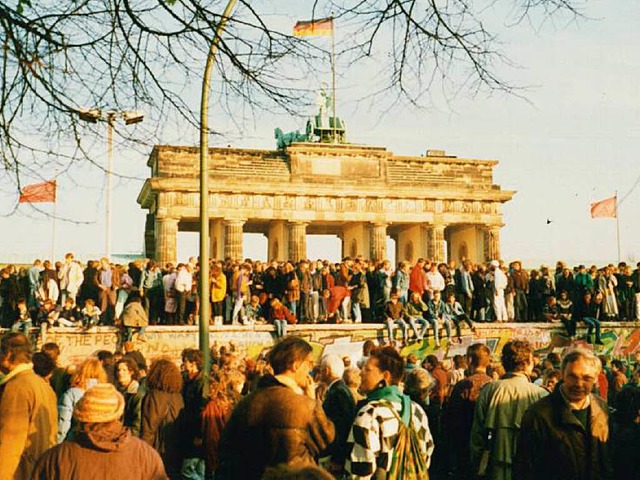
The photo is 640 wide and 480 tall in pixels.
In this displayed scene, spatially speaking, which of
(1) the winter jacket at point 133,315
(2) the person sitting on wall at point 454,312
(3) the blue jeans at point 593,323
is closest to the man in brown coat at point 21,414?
(1) the winter jacket at point 133,315

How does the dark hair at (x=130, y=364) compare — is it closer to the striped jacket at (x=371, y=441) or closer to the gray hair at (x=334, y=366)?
the gray hair at (x=334, y=366)

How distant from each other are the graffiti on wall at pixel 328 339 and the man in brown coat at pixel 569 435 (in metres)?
14.8

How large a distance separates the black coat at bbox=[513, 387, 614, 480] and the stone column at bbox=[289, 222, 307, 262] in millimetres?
41066

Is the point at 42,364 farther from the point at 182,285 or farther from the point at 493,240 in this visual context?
the point at 493,240

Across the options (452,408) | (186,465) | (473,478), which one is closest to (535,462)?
(473,478)

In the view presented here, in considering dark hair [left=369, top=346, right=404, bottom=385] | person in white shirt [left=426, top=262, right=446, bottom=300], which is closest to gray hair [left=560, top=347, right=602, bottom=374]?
dark hair [left=369, top=346, right=404, bottom=385]

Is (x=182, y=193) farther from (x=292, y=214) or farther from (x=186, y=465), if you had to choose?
(x=186, y=465)

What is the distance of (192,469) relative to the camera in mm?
7348

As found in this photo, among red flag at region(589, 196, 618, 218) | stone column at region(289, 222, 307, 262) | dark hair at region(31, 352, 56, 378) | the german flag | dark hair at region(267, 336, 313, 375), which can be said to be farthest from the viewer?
stone column at region(289, 222, 307, 262)

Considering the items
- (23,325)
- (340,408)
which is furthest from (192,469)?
(23,325)

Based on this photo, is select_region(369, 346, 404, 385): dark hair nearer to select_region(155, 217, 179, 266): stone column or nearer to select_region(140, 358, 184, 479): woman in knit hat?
select_region(140, 358, 184, 479): woman in knit hat

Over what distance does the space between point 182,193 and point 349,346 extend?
23241 mm

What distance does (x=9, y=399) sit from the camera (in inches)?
218

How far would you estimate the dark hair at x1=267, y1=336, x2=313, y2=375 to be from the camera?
15.8ft
